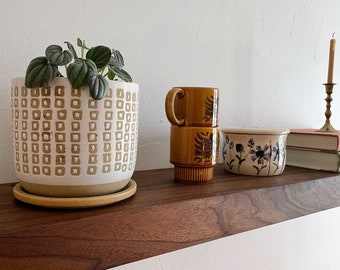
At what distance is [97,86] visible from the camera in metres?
0.30

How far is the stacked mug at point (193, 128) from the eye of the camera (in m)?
0.43

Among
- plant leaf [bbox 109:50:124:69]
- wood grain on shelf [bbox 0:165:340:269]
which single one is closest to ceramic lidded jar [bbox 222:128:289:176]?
wood grain on shelf [bbox 0:165:340:269]

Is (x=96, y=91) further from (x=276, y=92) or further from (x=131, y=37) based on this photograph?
(x=276, y=92)

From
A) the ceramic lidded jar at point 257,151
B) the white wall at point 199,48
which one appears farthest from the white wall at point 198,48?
the ceramic lidded jar at point 257,151

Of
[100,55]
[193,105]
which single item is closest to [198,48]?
[193,105]

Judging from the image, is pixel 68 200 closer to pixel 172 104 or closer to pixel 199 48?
pixel 172 104

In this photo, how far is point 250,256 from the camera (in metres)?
0.69

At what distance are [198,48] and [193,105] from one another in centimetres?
18

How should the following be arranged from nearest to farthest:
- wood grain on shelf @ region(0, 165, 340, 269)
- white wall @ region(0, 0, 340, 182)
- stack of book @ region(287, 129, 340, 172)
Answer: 1. wood grain on shelf @ region(0, 165, 340, 269)
2. white wall @ region(0, 0, 340, 182)
3. stack of book @ region(287, 129, 340, 172)

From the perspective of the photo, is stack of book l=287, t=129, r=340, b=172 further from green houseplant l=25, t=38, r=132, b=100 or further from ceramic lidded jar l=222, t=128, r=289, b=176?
green houseplant l=25, t=38, r=132, b=100

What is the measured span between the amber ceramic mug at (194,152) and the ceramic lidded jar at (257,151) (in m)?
0.07

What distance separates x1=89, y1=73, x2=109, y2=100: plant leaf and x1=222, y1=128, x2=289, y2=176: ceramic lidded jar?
0.26 m

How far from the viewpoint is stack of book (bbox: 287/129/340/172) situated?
0.54 meters

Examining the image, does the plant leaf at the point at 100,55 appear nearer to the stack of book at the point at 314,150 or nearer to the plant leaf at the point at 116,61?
the plant leaf at the point at 116,61
